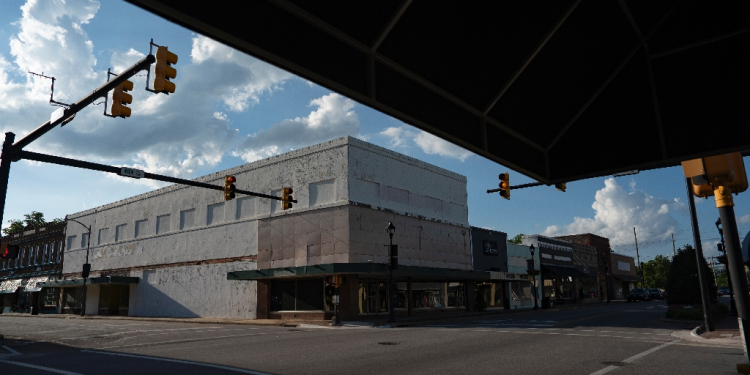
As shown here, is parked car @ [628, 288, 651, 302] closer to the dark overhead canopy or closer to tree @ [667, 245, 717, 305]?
tree @ [667, 245, 717, 305]

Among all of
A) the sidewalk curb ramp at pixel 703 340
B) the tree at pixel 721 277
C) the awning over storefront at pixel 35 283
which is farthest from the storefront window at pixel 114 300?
the tree at pixel 721 277

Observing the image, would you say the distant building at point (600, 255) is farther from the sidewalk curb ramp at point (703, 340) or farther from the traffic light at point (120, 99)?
the traffic light at point (120, 99)

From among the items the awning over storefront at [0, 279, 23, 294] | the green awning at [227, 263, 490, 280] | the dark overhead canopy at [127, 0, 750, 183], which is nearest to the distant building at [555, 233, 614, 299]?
the green awning at [227, 263, 490, 280]

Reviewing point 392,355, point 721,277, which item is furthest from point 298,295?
point 721,277

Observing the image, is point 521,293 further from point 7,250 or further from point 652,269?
point 652,269

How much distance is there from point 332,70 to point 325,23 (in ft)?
1.04

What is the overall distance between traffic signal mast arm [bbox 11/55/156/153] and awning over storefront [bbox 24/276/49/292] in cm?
4510

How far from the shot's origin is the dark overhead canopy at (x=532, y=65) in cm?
331

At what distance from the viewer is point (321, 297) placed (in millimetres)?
31281

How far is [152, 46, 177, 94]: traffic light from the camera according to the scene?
396 inches

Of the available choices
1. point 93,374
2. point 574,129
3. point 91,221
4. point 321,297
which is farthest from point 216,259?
point 574,129

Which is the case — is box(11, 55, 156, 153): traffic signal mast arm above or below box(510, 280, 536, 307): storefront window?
above

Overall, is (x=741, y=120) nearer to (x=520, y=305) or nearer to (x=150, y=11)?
(x=150, y=11)

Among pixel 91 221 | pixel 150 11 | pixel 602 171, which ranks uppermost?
pixel 91 221
